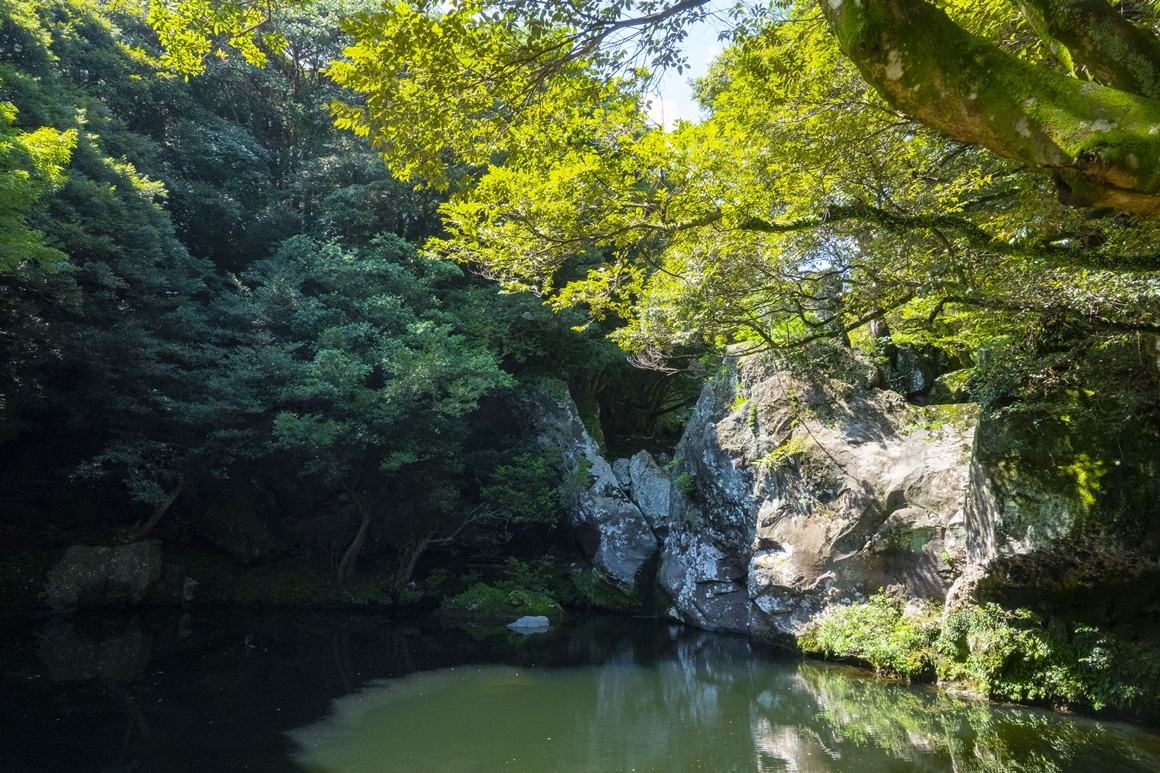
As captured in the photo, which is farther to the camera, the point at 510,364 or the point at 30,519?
the point at 510,364

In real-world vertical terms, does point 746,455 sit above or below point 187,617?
above

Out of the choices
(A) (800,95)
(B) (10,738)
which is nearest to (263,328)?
(B) (10,738)

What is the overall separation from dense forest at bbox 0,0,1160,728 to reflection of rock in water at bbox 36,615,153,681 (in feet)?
6.18

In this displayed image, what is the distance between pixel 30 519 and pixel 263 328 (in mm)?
5887

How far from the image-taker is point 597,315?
6.34 m

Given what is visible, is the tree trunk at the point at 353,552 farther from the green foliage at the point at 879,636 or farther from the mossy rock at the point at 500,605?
the green foliage at the point at 879,636

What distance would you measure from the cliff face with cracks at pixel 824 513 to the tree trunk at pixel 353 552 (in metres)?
4.56

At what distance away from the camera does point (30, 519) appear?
1312 cm

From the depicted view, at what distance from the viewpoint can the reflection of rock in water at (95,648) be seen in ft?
26.7

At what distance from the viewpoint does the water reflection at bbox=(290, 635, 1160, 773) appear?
5.53 meters

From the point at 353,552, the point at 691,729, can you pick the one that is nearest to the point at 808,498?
the point at 691,729

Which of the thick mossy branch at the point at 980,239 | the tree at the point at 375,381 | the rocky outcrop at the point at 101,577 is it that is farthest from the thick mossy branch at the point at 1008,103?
the rocky outcrop at the point at 101,577

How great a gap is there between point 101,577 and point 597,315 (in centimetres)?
1192

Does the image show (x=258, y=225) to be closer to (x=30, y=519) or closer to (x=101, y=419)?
(x=101, y=419)
